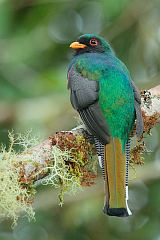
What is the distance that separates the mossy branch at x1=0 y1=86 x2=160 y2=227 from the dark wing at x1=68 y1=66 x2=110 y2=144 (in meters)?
0.06

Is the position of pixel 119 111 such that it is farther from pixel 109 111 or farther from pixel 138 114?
pixel 138 114

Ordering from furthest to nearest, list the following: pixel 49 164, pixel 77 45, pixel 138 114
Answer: pixel 77 45 < pixel 138 114 < pixel 49 164

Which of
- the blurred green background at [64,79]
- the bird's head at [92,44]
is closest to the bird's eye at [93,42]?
the bird's head at [92,44]

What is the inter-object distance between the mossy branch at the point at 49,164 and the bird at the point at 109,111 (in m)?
0.08

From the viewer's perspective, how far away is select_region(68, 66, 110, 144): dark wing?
13.9ft

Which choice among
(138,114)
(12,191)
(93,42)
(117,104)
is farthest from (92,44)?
(12,191)

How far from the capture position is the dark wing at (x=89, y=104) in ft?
13.9

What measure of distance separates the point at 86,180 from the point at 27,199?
44 cm

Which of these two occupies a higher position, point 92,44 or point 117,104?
point 92,44

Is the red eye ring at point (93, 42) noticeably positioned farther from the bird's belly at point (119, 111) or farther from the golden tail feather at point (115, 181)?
the golden tail feather at point (115, 181)

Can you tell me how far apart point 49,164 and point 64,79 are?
2.50m

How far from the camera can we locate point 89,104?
14.4 feet

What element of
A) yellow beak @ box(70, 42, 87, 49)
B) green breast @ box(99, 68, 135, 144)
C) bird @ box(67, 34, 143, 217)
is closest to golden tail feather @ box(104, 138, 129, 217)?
bird @ box(67, 34, 143, 217)

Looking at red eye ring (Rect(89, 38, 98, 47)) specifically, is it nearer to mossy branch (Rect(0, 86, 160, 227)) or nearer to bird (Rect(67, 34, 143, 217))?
bird (Rect(67, 34, 143, 217))
